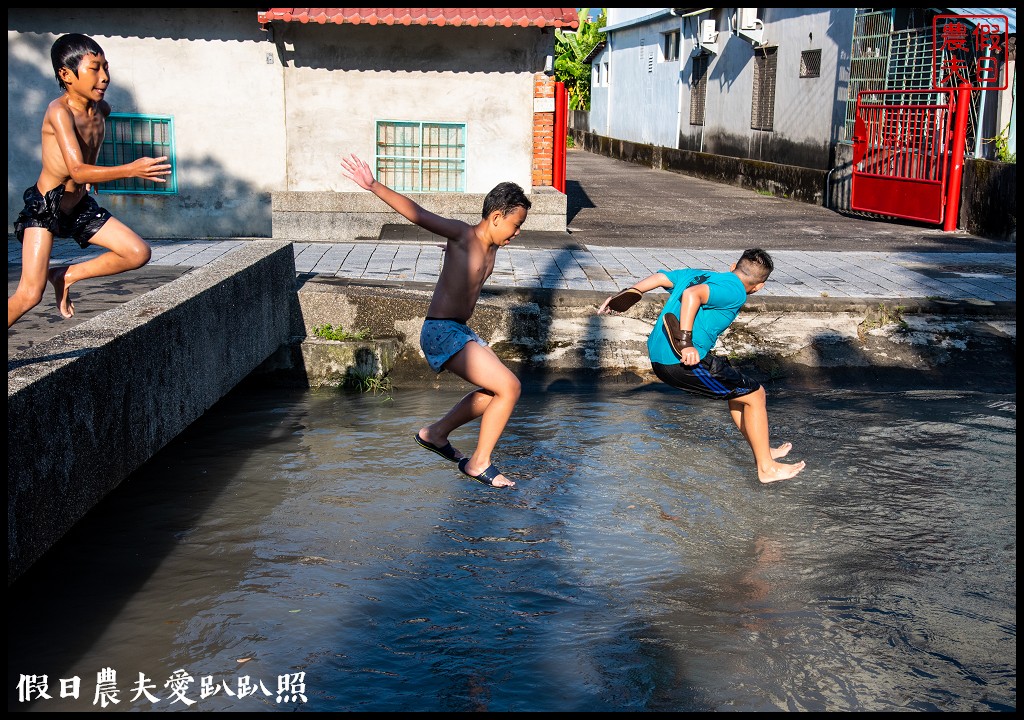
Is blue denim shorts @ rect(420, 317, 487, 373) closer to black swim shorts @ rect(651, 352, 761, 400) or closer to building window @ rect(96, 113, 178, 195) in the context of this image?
black swim shorts @ rect(651, 352, 761, 400)

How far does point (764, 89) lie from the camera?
23.4 meters

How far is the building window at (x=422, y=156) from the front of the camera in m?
14.7

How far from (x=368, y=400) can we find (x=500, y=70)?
7.01m

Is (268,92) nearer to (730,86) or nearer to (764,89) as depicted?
(764,89)

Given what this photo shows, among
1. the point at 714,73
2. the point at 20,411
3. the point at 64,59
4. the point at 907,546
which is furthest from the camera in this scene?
the point at 714,73

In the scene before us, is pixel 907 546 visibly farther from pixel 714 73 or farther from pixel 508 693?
pixel 714 73

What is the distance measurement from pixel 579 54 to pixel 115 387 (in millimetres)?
37539

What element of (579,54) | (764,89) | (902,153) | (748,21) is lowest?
(902,153)

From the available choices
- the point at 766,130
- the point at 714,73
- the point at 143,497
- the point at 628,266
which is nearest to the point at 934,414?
the point at 628,266

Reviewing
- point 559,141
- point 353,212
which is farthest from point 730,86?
point 353,212

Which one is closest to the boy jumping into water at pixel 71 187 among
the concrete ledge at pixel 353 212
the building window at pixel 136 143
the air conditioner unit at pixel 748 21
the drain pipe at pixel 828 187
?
the concrete ledge at pixel 353 212

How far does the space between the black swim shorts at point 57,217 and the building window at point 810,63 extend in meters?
17.0

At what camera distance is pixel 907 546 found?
20.0 ft

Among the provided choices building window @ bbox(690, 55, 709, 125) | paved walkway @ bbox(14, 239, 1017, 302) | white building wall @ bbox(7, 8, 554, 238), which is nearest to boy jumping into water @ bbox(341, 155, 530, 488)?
paved walkway @ bbox(14, 239, 1017, 302)
